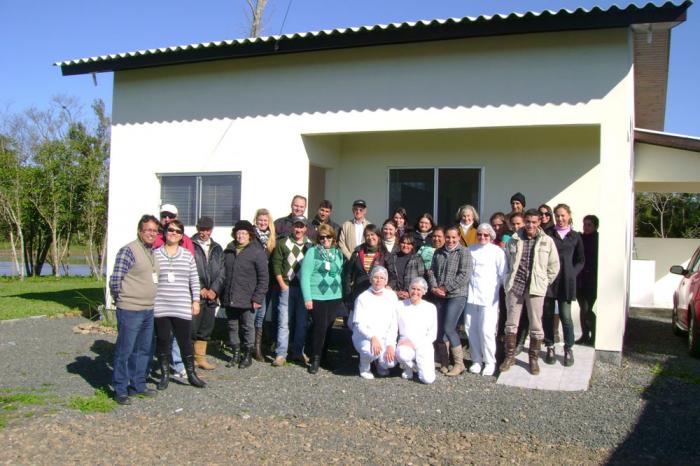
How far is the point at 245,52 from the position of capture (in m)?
8.95

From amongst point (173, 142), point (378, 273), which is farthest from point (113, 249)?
point (378, 273)

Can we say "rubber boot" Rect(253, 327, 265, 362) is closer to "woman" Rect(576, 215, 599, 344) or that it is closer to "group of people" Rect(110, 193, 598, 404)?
"group of people" Rect(110, 193, 598, 404)

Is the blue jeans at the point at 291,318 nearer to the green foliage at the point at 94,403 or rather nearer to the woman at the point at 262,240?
the woman at the point at 262,240

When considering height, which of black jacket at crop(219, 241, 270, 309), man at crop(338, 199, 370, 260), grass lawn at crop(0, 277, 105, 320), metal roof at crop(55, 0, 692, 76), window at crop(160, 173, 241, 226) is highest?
metal roof at crop(55, 0, 692, 76)

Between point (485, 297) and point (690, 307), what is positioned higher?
point (485, 297)

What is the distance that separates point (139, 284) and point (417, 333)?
2904 mm

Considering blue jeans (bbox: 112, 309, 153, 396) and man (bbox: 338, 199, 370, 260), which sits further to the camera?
man (bbox: 338, 199, 370, 260)

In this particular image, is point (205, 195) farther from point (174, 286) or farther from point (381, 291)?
point (381, 291)

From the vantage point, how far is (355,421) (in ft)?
17.9

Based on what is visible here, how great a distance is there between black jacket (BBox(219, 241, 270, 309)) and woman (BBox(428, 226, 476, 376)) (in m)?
1.95

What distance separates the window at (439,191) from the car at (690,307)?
3134 millimetres

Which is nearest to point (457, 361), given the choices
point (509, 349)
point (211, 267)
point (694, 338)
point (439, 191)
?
point (509, 349)

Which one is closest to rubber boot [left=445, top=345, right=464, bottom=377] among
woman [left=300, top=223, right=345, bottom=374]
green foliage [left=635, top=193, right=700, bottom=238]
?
woman [left=300, top=223, right=345, bottom=374]

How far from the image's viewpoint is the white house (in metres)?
7.50
